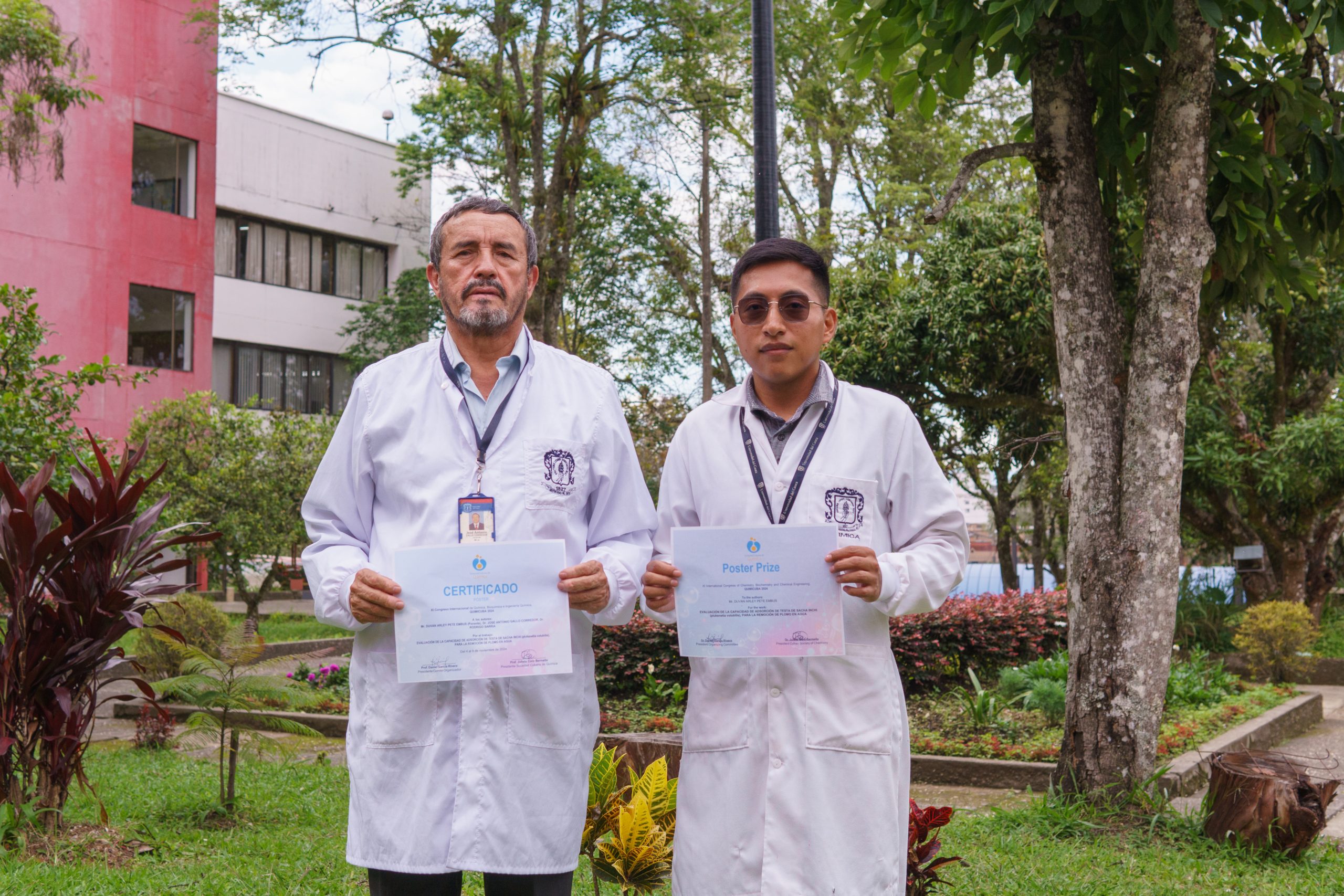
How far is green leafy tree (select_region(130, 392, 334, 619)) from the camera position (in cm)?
1955

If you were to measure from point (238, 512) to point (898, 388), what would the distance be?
11.2m

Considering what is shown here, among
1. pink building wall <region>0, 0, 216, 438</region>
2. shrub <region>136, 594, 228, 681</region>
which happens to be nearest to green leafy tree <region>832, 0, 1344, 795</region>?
shrub <region>136, 594, 228, 681</region>

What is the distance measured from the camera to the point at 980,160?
615cm

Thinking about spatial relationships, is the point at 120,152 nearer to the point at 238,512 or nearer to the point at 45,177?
the point at 45,177

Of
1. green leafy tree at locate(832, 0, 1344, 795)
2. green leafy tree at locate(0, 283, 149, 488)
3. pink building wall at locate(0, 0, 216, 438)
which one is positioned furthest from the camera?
pink building wall at locate(0, 0, 216, 438)

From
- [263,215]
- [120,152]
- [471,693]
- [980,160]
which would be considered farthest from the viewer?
[263,215]

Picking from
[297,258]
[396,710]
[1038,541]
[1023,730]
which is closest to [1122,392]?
[1023,730]

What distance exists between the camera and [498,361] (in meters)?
3.10

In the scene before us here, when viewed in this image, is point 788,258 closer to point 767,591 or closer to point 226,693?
point 767,591

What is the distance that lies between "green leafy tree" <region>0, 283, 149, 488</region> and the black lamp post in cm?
573

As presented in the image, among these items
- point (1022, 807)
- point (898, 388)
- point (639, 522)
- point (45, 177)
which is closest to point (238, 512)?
point (45, 177)

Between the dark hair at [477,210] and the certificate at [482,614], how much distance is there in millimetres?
834

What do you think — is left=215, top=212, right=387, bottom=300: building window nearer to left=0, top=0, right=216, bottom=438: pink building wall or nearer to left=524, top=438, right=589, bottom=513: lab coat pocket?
left=0, top=0, right=216, bottom=438: pink building wall

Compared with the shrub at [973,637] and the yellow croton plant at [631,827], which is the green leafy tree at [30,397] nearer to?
the yellow croton plant at [631,827]
